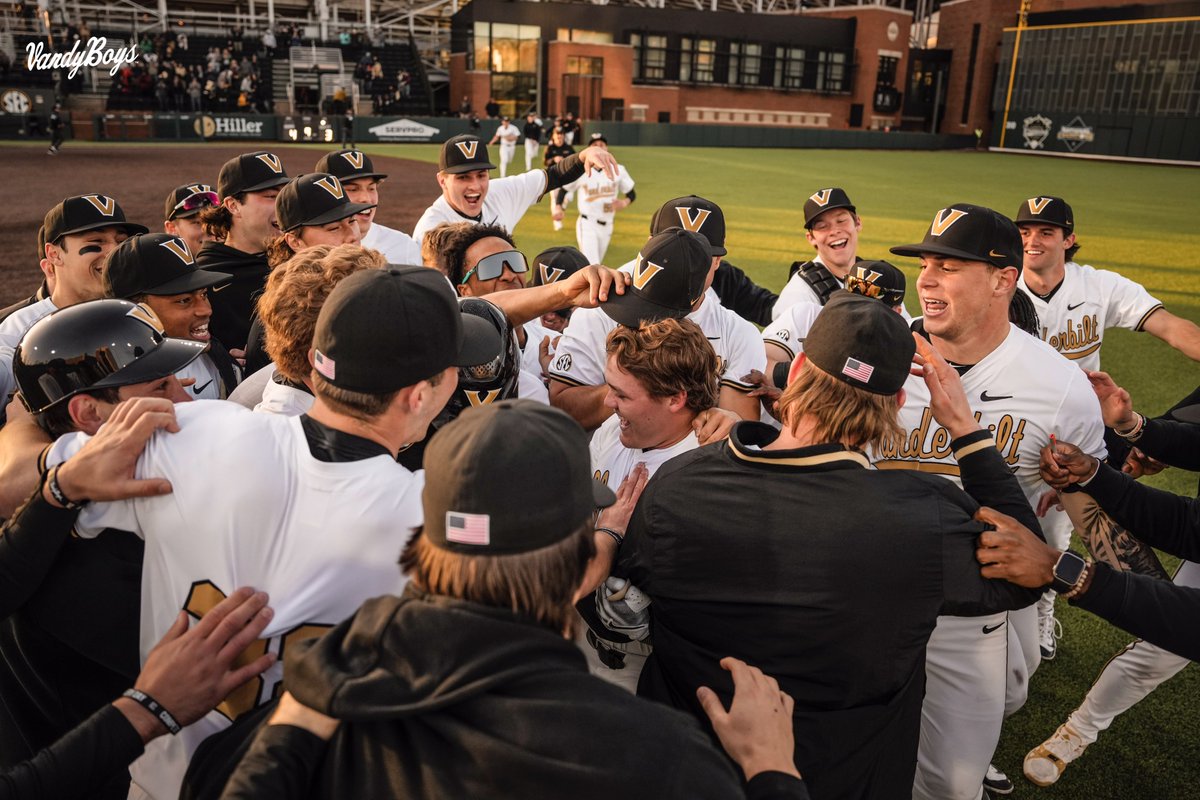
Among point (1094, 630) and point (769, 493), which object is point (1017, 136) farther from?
point (769, 493)

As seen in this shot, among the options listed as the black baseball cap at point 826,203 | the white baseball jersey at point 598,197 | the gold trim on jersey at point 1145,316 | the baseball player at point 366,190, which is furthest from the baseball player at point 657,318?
the white baseball jersey at point 598,197

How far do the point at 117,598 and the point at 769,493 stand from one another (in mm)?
1807

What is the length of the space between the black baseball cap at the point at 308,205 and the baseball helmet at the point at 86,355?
7.04 ft

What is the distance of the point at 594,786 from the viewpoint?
50.0 inches

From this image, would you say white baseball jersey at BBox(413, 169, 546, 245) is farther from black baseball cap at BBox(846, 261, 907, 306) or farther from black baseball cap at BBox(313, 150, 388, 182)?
black baseball cap at BBox(846, 261, 907, 306)

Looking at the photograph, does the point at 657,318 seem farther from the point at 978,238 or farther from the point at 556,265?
the point at 556,265

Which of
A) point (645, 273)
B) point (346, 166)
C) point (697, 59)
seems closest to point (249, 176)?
point (346, 166)

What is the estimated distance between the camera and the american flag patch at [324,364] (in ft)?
6.37

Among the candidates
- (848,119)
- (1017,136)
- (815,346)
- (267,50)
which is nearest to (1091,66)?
(1017,136)

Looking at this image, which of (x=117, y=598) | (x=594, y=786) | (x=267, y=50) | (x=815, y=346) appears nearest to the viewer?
(x=594, y=786)

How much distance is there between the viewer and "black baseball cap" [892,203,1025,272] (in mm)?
3480

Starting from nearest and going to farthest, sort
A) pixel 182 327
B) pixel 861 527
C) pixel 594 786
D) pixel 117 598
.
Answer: pixel 594 786 → pixel 861 527 → pixel 117 598 → pixel 182 327

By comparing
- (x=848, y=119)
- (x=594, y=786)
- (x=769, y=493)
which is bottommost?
(x=594, y=786)

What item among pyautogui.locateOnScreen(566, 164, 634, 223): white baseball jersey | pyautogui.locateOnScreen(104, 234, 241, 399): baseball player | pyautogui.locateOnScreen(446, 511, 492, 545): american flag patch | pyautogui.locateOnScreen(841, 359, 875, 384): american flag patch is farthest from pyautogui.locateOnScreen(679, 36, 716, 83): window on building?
pyautogui.locateOnScreen(446, 511, 492, 545): american flag patch
